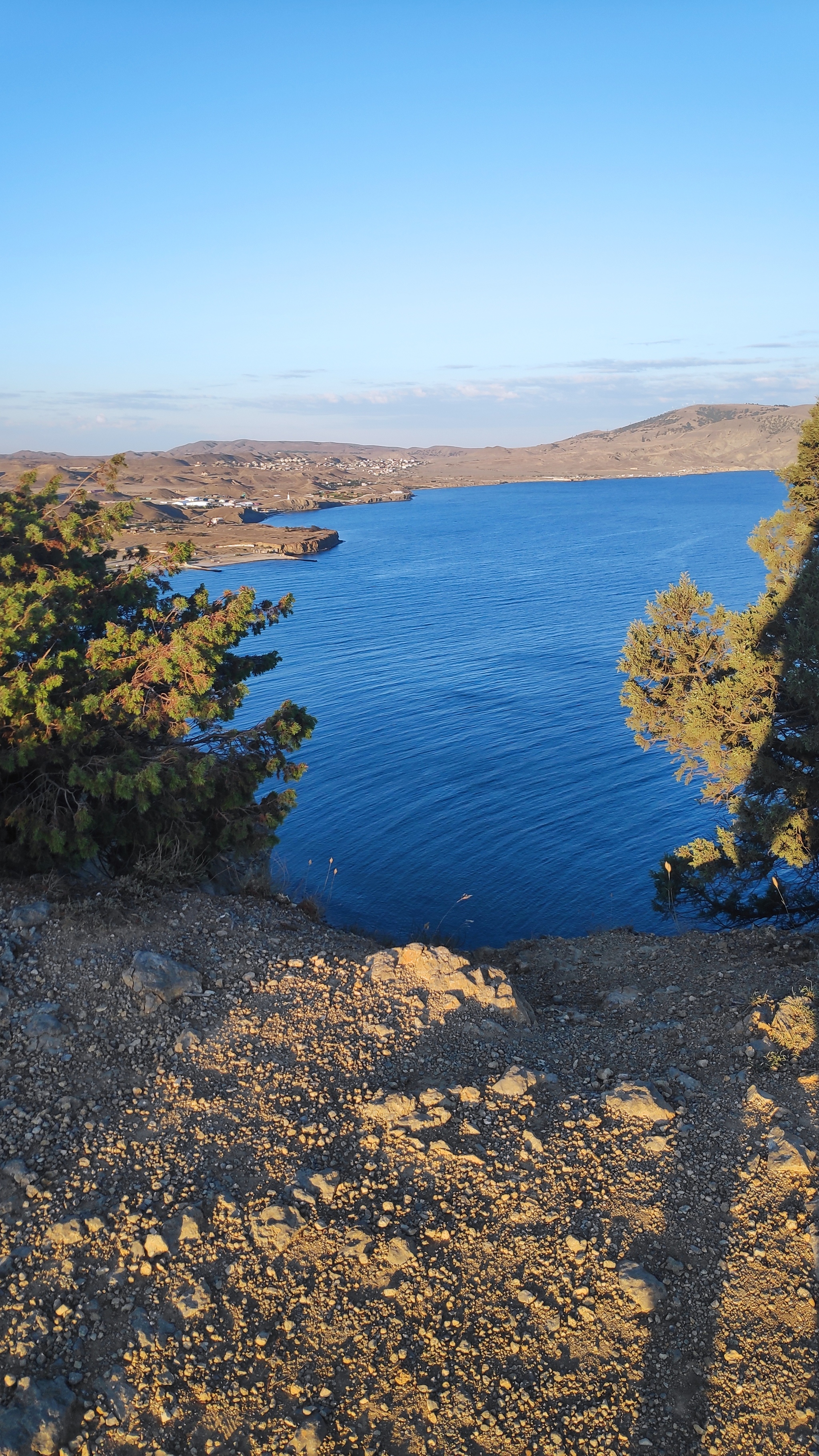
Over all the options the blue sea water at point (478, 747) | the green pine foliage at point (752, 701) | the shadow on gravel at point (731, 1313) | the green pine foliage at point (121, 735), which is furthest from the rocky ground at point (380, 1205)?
the blue sea water at point (478, 747)

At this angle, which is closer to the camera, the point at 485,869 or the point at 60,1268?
the point at 60,1268

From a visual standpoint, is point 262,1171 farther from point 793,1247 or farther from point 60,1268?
point 793,1247

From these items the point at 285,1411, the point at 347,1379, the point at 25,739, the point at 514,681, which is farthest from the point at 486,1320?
the point at 514,681

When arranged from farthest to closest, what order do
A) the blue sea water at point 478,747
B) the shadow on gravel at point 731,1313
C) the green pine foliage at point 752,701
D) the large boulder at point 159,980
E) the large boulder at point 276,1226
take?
the blue sea water at point 478,747 → the green pine foliage at point 752,701 → the large boulder at point 159,980 → the large boulder at point 276,1226 → the shadow on gravel at point 731,1313

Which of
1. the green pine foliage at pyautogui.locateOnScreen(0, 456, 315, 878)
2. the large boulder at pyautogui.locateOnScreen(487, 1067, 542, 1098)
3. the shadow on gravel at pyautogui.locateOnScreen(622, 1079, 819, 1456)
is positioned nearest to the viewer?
the shadow on gravel at pyautogui.locateOnScreen(622, 1079, 819, 1456)

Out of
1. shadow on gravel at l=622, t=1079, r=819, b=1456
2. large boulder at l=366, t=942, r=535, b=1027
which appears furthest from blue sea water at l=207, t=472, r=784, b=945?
shadow on gravel at l=622, t=1079, r=819, b=1456

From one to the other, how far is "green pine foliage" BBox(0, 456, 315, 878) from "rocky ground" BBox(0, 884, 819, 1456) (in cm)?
174

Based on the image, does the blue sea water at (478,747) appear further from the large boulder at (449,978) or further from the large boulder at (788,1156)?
the large boulder at (788,1156)

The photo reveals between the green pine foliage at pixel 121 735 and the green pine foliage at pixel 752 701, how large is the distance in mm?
8753

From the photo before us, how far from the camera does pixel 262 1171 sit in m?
8.87

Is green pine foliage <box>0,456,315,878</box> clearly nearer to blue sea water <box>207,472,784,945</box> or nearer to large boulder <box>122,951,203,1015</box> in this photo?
large boulder <box>122,951,203,1015</box>

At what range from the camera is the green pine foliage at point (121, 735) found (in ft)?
44.5

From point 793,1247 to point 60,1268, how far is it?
6.87m

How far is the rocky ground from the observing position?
6676 millimetres
